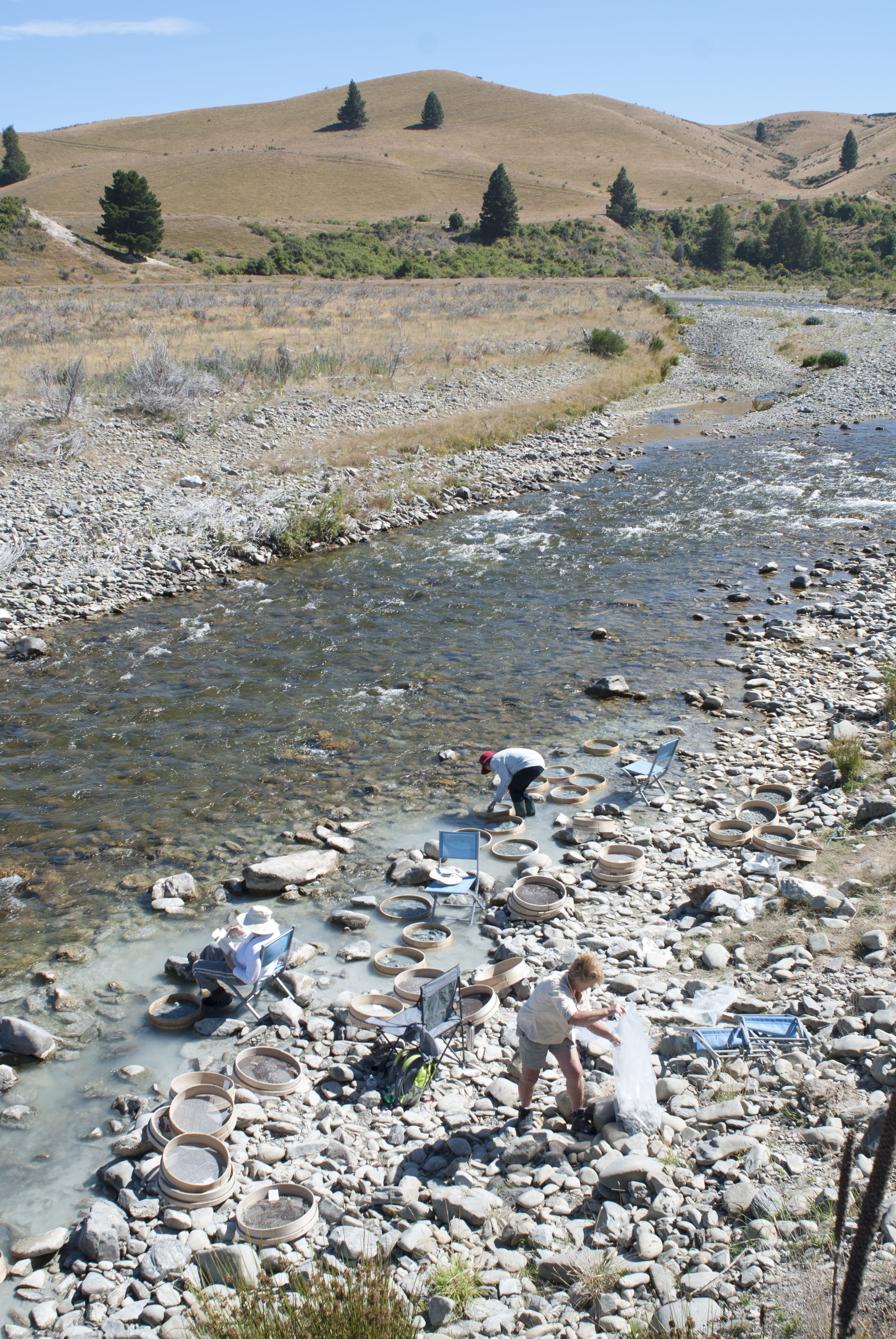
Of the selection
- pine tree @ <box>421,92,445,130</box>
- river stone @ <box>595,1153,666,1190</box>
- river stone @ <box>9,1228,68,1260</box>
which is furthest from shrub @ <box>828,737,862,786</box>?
pine tree @ <box>421,92,445,130</box>

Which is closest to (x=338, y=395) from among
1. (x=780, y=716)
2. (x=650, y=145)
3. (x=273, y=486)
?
(x=273, y=486)

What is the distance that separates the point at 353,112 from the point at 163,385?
135068 mm

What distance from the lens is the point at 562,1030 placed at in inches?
221

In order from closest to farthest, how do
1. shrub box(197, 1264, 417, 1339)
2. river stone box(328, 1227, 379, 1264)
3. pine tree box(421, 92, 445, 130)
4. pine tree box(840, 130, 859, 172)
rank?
shrub box(197, 1264, 417, 1339), river stone box(328, 1227, 379, 1264), pine tree box(421, 92, 445, 130), pine tree box(840, 130, 859, 172)

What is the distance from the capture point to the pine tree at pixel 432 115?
134000 mm

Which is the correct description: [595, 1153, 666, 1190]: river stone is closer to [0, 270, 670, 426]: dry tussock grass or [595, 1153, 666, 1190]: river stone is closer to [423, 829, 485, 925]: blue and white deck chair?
[423, 829, 485, 925]: blue and white deck chair

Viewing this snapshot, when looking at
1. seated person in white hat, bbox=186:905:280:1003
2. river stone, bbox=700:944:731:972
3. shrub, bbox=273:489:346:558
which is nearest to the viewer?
seated person in white hat, bbox=186:905:280:1003

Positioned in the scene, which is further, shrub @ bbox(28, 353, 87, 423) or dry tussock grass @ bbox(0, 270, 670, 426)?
dry tussock grass @ bbox(0, 270, 670, 426)

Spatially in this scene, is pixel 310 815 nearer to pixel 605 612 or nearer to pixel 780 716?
pixel 780 716

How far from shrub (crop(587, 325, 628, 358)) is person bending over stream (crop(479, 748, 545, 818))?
33056 mm

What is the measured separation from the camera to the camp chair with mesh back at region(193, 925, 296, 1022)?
22.3 feet

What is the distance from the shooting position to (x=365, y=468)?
74.9 feet

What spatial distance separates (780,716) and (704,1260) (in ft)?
27.8

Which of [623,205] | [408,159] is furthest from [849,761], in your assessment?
[408,159]
